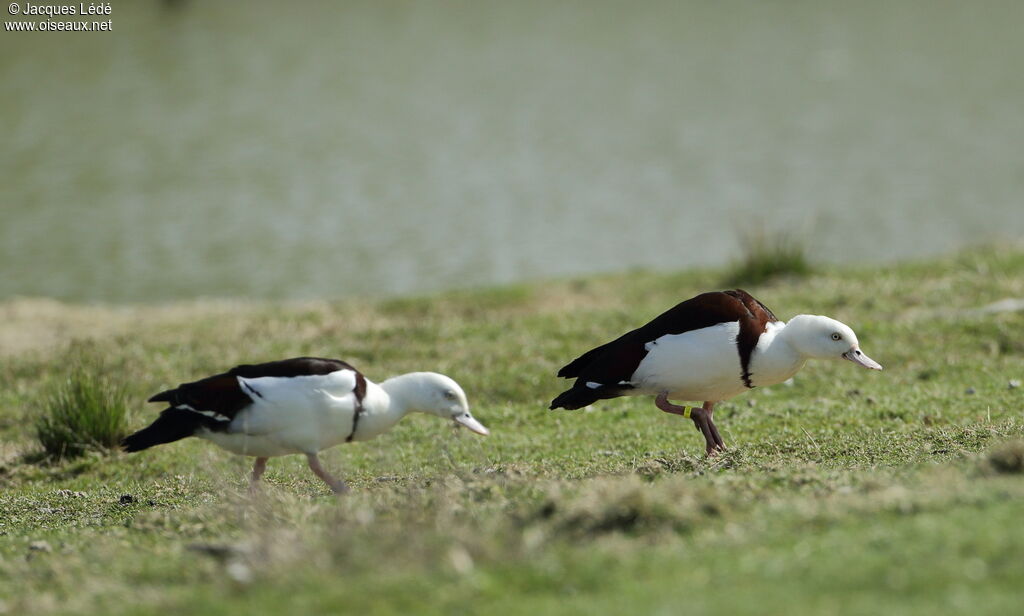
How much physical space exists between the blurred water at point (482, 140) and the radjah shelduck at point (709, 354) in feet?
28.1

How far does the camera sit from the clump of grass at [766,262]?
15.7 metres

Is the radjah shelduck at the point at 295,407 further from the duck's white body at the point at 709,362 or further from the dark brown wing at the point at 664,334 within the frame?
the duck's white body at the point at 709,362

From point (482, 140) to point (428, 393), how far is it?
24.1 m

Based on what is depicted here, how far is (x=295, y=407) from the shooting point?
23.7 ft

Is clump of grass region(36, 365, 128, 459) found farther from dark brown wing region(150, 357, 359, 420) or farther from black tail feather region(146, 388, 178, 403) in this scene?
dark brown wing region(150, 357, 359, 420)

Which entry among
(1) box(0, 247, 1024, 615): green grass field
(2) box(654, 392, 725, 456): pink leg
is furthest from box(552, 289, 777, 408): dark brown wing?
(1) box(0, 247, 1024, 615): green grass field

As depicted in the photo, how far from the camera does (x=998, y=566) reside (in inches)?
185

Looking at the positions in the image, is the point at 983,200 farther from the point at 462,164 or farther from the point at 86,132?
the point at 86,132

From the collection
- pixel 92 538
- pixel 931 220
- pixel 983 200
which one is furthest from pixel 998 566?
pixel 983 200

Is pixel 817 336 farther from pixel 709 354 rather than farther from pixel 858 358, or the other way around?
pixel 709 354

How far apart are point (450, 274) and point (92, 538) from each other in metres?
15.4

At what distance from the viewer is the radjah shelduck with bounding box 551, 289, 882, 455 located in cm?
802

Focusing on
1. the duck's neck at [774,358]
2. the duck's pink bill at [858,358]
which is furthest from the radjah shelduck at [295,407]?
the duck's pink bill at [858,358]

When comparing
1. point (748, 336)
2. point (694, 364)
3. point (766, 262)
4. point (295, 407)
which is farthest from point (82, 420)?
point (766, 262)
